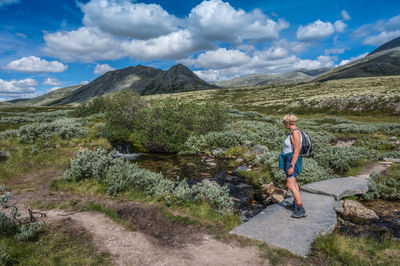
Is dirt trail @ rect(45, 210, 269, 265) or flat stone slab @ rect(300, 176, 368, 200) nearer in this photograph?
dirt trail @ rect(45, 210, 269, 265)

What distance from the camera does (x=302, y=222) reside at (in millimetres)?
6875

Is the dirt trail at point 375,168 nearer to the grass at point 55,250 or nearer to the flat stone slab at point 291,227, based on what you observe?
the flat stone slab at point 291,227

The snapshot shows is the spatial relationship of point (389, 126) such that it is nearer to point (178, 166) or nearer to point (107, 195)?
point (178, 166)

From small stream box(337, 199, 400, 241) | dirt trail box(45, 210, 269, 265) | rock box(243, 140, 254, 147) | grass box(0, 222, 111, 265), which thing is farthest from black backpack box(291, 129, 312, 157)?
rock box(243, 140, 254, 147)

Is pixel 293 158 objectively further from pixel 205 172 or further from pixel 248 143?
pixel 248 143

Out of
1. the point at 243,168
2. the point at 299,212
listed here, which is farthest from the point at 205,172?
the point at 299,212

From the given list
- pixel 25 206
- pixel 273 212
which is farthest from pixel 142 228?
pixel 25 206

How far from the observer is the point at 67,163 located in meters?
13.9

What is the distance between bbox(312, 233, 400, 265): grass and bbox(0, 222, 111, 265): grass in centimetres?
532

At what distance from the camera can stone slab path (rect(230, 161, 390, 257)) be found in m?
5.94

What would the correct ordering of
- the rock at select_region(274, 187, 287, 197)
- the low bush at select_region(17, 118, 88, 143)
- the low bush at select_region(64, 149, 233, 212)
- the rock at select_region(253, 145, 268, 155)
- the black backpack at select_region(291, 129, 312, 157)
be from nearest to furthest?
the black backpack at select_region(291, 129, 312, 157), the low bush at select_region(64, 149, 233, 212), the rock at select_region(274, 187, 287, 197), the rock at select_region(253, 145, 268, 155), the low bush at select_region(17, 118, 88, 143)

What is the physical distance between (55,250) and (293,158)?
280 inches

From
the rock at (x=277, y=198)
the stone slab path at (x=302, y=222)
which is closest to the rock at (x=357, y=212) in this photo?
the stone slab path at (x=302, y=222)

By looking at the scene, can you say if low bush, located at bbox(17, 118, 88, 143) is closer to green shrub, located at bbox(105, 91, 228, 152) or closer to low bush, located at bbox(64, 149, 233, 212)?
green shrub, located at bbox(105, 91, 228, 152)
